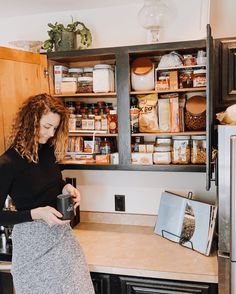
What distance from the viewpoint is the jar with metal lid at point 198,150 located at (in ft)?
6.47

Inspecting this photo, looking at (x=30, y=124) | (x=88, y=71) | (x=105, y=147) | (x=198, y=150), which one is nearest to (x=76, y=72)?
(x=88, y=71)

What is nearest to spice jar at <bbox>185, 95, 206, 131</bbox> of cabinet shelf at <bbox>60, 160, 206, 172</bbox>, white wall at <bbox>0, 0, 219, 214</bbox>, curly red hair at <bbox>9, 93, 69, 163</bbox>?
cabinet shelf at <bbox>60, 160, 206, 172</bbox>

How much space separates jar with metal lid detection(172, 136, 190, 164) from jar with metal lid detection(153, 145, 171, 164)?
1.3 inches

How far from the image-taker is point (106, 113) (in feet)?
7.01

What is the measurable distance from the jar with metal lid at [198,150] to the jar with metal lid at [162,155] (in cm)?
14

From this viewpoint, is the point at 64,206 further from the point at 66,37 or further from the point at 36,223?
the point at 66,37

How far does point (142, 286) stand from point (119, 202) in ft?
2.32

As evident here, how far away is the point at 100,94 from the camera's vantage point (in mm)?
2080

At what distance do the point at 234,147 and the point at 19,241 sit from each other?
106cm

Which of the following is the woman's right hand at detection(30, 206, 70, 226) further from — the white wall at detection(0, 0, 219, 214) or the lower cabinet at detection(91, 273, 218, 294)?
the white wall at detection(0, 0, 219, 214)

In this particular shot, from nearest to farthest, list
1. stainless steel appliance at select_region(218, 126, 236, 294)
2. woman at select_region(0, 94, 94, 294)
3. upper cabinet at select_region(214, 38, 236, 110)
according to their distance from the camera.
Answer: stainless steel appliance at select_region(218, 126, 236, 294) < woman at select_region(0, 94, 94, 294) < upper cabinet at select_region(214, 38, 236, 110)

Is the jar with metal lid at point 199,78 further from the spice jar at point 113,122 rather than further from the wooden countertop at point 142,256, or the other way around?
the wooden countertop at point 142,256

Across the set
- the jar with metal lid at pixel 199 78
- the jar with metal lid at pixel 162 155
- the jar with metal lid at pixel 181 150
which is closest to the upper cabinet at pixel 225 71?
the jar with metal lid at pixel 199 78

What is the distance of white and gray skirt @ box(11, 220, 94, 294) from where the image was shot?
1.60 m
